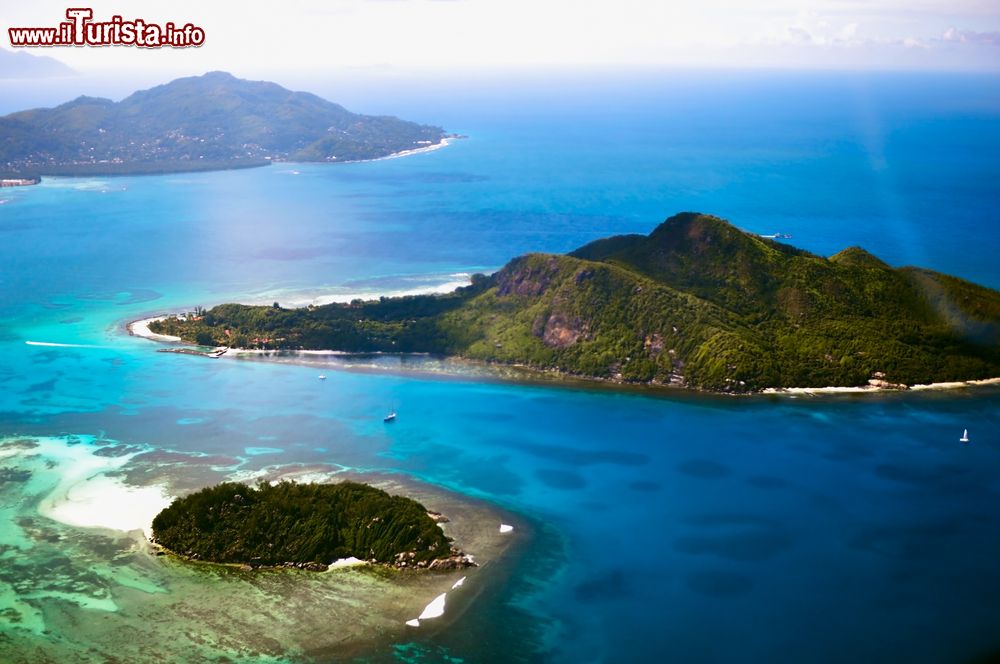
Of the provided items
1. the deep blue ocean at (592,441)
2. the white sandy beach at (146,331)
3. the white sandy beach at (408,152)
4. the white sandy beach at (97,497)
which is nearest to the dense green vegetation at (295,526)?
the white sandy beach at (97,497)

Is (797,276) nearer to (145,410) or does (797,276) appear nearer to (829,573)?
(829,573)

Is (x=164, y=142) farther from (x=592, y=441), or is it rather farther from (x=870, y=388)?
(x=870, y=388)

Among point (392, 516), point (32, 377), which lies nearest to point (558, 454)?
point (392, 516)

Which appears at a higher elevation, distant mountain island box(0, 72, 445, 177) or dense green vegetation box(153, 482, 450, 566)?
distant mountain island box(0, 72, 445, 177)

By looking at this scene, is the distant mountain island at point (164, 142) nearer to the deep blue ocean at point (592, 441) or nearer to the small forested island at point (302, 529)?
the deep blue ocean at point (592, 441)

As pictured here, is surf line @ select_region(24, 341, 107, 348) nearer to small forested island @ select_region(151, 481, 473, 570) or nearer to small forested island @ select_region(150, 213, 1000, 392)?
small forested island @ select_region(150, 213, 1000, 392)

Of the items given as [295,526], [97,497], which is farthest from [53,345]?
[295,526]

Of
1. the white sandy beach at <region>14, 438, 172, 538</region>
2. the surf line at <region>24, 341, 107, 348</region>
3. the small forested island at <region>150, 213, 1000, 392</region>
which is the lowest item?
the white sandy beach at <region>14, 438, 172, 538</region>

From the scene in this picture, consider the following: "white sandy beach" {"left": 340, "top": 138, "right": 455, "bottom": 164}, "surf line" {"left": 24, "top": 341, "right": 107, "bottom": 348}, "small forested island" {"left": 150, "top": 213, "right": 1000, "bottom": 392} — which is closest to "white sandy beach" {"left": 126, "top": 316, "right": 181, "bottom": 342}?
"small forested island" {"left": 150, "top": 213, "right": 1000, "bottom": 392}
